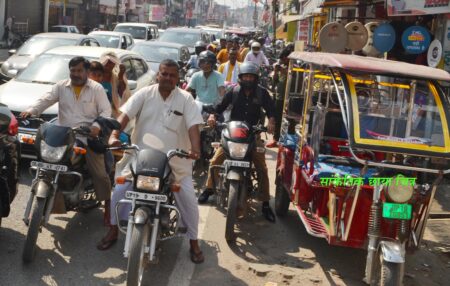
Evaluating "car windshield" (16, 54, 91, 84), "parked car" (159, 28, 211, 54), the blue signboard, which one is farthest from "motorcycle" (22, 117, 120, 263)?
"parked car" (159, 28, 211, 54)

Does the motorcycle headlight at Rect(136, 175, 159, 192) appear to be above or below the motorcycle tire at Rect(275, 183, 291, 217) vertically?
above

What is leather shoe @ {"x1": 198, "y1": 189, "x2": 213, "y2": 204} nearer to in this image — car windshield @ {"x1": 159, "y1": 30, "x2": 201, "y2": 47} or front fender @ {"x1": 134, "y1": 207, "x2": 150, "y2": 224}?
→ front fender @ {"x1": 134, "y1": 207, "x2": 150, "y2": 224}

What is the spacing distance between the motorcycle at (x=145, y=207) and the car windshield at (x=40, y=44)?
29.3ft

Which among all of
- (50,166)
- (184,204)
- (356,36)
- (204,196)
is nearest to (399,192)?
(184,204)

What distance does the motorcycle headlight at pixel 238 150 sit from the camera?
5418 mm

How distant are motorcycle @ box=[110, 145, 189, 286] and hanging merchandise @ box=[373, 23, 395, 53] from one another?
6.43 m

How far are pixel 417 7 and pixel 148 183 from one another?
641cm

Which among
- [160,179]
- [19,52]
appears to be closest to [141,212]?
[160,179]

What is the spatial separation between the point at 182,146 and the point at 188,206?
0.52 meters

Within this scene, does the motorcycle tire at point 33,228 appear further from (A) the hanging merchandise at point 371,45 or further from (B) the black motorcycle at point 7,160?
(A) the hanging merchandise at point 371,45

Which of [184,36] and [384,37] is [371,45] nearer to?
[384,37]

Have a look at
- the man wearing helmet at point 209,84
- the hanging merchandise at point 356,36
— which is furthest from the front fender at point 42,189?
the hanging merchandise at point 356,36

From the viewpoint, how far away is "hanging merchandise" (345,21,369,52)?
28.1 ft

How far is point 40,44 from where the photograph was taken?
501 inches
